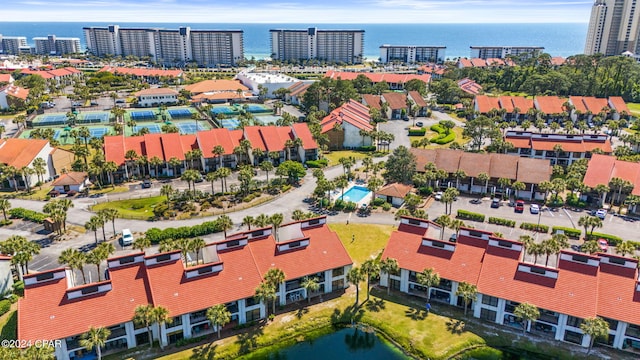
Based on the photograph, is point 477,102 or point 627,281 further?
point 477,102

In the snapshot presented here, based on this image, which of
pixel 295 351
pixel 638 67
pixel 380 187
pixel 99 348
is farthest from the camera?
pixel 638 67

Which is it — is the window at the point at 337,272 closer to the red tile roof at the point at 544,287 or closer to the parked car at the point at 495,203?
the red tile roof at the point at 544,287

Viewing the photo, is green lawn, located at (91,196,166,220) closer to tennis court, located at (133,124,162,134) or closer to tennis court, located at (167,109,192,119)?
tennis court, located at (133,124,162,134)

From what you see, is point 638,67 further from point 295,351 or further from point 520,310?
point 295,351

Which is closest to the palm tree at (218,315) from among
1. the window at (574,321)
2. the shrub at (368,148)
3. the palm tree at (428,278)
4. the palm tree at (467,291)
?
the palm tree at (428,278)

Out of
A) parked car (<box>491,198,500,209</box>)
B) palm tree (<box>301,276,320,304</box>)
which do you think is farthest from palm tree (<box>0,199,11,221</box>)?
parked car (<box>491,198,500,209</box>)

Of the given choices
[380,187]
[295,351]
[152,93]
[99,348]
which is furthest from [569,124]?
[152,93]
